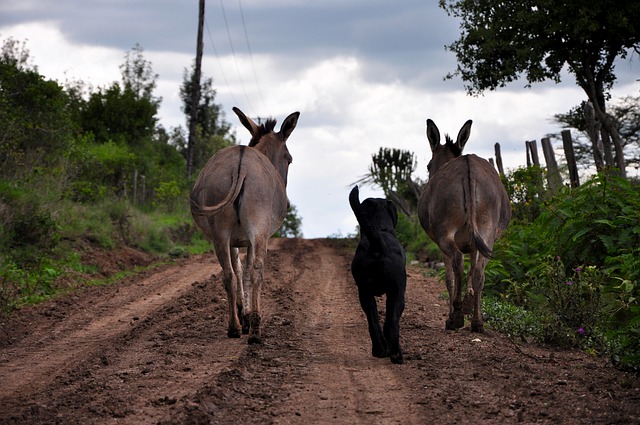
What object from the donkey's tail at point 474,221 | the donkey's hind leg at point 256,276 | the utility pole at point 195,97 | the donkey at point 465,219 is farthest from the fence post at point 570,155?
the utility pole at point 195,97

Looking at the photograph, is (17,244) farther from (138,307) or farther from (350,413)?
(350,413)

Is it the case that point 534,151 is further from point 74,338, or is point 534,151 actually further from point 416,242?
point 74,338

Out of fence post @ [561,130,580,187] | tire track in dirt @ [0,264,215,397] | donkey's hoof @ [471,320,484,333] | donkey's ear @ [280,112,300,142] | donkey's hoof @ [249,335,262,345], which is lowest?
donkey's hoof @ [471,320,484,333]

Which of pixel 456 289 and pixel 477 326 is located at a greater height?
pixel 456 289

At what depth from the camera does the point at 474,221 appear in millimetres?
9641

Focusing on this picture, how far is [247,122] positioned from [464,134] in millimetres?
2779

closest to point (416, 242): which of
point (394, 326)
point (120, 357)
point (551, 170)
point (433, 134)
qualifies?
point (551, 170)

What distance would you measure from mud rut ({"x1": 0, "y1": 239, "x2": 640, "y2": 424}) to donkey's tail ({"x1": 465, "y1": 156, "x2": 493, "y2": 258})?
0.94 metres

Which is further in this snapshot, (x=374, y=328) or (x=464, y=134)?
(x=464, y=134)

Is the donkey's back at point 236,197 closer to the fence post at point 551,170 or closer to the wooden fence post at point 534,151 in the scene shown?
the fence post at point 551,170

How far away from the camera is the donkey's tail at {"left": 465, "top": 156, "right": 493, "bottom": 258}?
9.20 m

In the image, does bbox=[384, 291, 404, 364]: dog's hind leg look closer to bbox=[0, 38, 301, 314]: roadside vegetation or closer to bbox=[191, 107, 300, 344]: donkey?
bbox=[191, 107, 300, 344]: donkey

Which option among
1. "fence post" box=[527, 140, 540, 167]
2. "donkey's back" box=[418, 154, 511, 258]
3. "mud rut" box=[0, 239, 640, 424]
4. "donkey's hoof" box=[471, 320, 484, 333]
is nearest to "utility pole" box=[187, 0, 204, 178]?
"fence post" box=[527, 140, 540, 167]

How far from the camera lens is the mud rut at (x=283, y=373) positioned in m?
5.94
